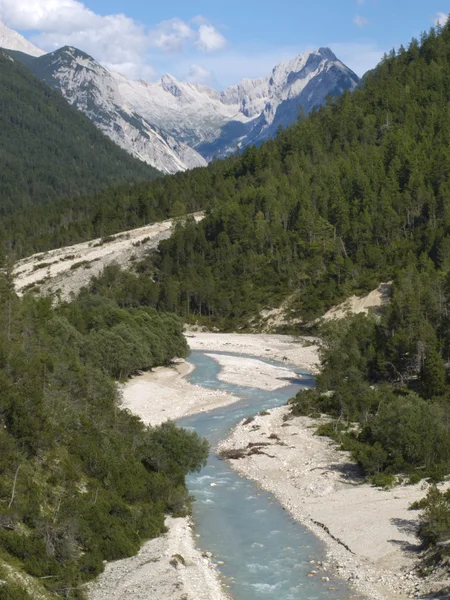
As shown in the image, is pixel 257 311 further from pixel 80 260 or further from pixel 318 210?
pixel 80 260

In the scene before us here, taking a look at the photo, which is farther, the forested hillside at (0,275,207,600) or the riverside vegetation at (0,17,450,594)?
the riverside vegetation at (0,17,450,594)

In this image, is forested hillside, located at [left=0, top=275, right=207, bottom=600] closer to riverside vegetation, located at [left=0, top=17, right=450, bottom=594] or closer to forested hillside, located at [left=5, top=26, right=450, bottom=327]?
riverside vegetation, located at [left=0, top=17, right=450, bottom=594]

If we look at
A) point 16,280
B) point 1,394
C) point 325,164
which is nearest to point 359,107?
point 325,164

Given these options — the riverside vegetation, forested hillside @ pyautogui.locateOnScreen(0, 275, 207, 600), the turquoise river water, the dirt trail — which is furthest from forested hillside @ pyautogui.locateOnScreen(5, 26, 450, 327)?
the turquoise river water

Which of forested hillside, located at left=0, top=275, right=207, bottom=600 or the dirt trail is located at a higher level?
the dirt trail

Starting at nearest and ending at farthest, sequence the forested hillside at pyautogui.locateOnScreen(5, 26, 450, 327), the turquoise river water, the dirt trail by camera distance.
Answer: the turquoise river water < the forested hillside at pyautogui.locateOnScreen(5, 26, 450, 327) < the dirt trail

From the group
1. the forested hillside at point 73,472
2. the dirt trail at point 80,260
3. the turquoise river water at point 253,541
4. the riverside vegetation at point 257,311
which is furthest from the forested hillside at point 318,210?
the turquoise river water at point 253,541

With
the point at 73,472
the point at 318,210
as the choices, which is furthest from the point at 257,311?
the point at 73,472

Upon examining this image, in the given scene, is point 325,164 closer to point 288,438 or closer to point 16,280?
point 16,280
